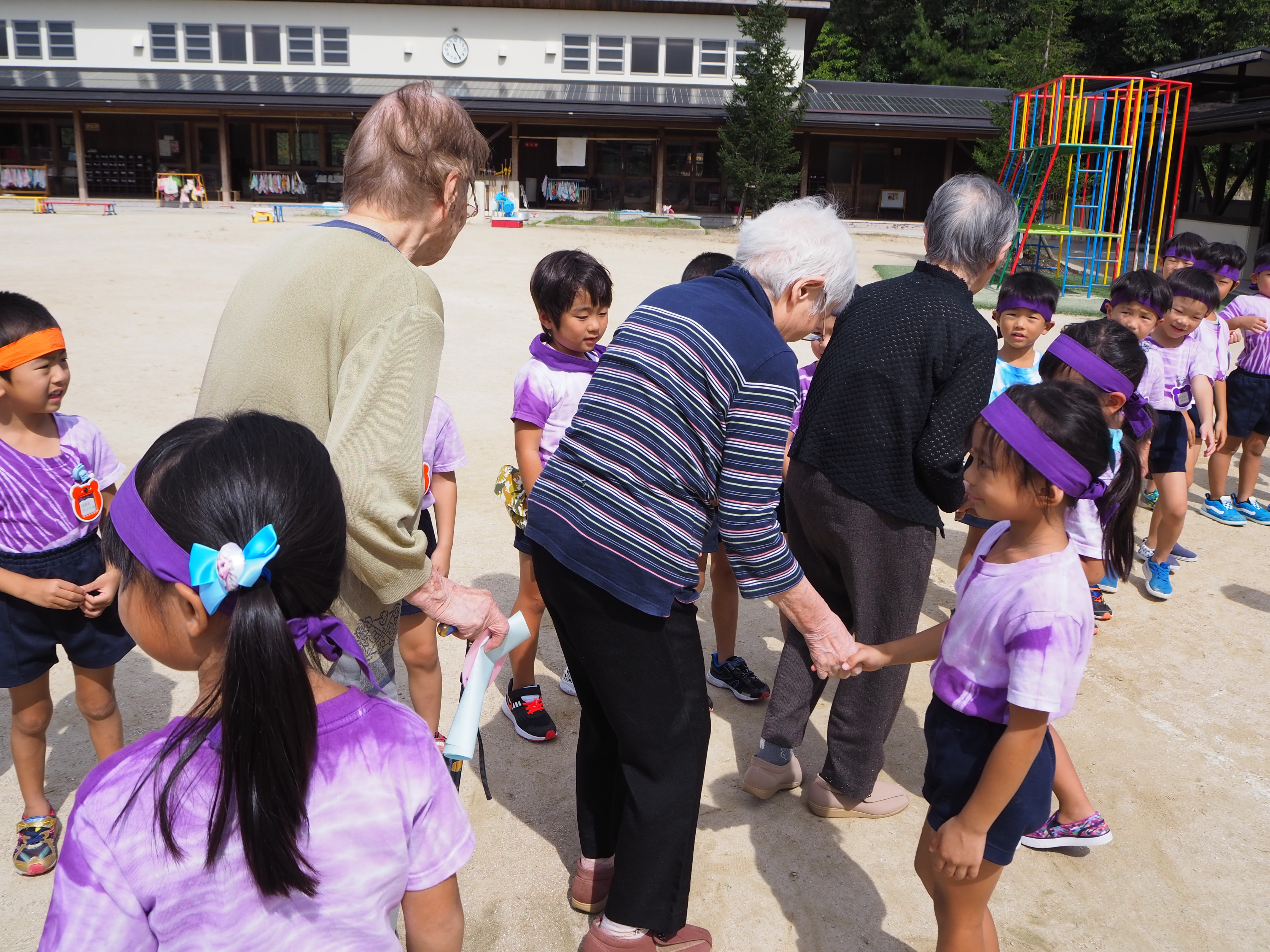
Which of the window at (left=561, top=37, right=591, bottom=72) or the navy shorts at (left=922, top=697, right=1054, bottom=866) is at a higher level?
the window at (left=561, top=37, right=591, bottom=72)

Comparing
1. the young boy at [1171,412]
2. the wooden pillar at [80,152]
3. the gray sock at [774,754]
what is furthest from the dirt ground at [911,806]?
the wooden pillar at [80,152]

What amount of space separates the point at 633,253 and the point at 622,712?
16.4 metres

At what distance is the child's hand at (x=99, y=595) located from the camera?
8.58ft

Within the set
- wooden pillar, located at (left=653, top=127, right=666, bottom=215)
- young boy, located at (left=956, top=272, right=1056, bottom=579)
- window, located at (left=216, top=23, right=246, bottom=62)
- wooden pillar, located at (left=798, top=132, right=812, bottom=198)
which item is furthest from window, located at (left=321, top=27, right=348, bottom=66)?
young boy, located at (left=956, top=272, right=1056, bottom=579)

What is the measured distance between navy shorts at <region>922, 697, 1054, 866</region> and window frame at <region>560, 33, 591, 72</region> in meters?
33.9

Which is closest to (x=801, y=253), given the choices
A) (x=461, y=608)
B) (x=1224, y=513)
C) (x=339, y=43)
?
(x=461, y=608)

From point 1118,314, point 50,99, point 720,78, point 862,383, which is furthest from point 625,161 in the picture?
point 862,383

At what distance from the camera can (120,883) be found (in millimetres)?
1133

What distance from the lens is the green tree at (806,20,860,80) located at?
41500 mm

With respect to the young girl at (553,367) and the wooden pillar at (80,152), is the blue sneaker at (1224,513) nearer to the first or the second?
the young girl at (553,367)

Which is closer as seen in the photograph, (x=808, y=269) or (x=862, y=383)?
(x=808, y=269)

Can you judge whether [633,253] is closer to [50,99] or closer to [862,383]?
[862,383]

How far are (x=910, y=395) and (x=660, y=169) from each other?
27.1 metres

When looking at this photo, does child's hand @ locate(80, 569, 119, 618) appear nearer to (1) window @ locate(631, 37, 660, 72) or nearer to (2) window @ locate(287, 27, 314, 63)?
(1) window @ locate(631, 37, 660, 72)
